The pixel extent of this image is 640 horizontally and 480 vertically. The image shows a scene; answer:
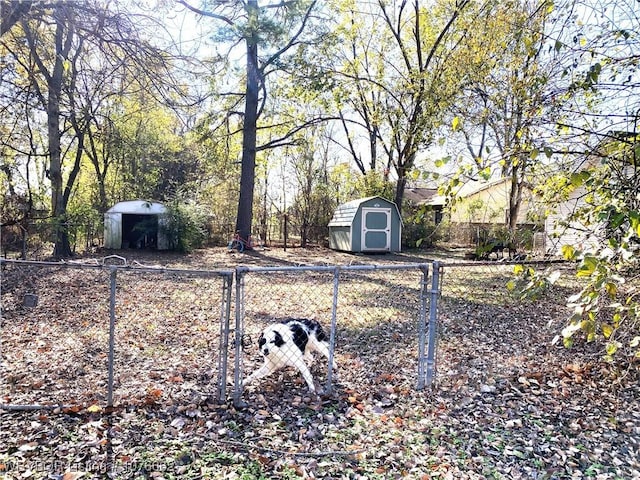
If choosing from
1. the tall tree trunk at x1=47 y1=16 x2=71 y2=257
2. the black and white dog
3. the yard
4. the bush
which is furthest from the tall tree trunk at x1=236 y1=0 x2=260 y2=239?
the black and white dog

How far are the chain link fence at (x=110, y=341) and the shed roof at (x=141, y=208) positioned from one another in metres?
7.07

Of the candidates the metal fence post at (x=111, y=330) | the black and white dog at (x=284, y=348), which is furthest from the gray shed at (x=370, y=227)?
the metal fence post at (x=111, y=330)

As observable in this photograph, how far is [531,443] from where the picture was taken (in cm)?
287

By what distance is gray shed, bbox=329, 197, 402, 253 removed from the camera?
55.8ft

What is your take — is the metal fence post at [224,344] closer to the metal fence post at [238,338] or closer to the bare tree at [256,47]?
the metal fence post at [238,338]

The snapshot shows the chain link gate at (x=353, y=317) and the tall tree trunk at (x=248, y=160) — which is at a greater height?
the tall tree trunk at (x=248, y=160)

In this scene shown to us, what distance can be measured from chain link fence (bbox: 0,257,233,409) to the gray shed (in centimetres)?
988

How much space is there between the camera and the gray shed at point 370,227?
17.0 metres

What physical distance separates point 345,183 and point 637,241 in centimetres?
2065

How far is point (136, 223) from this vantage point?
15398 mm

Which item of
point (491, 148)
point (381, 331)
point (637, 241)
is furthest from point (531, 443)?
point (381, 331)

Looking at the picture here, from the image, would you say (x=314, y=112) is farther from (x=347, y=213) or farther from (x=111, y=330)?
(x=111, y=330)

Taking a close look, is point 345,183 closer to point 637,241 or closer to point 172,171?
point 172,171

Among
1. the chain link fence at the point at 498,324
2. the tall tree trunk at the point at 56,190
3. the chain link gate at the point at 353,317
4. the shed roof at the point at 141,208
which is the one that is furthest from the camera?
the shed roof at the point at 141,208
